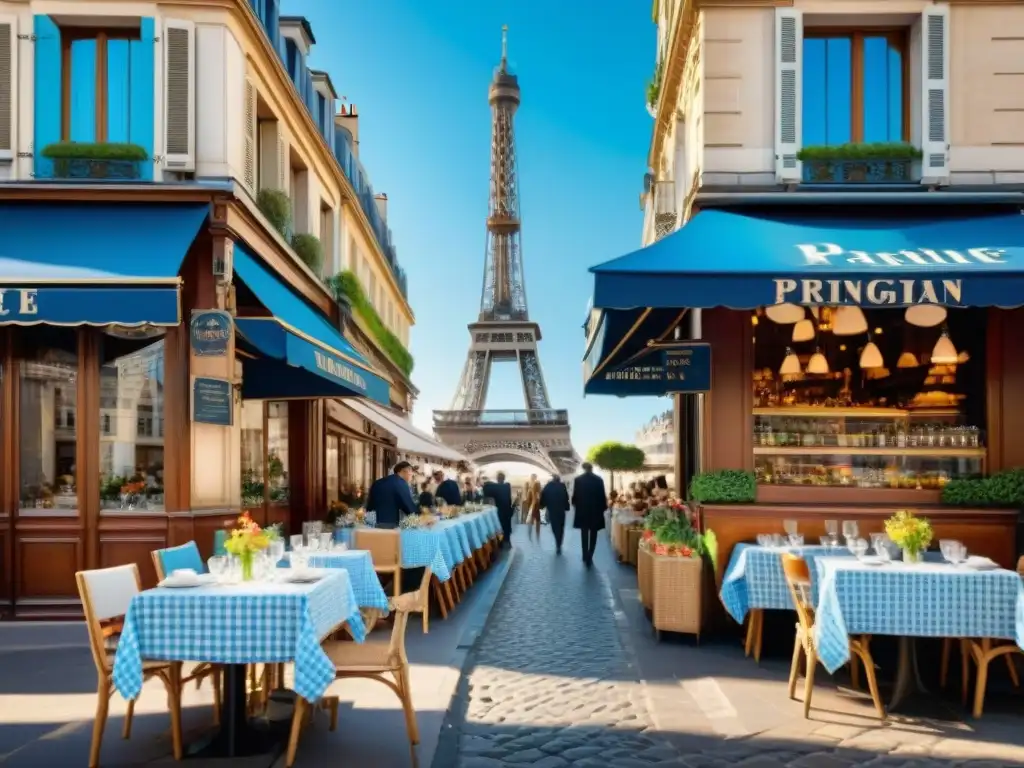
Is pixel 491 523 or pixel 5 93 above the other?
pixel 5 93

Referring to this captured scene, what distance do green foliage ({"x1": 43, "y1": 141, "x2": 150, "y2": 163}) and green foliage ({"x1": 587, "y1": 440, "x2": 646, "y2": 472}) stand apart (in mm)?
36851

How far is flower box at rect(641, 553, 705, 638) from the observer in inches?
386

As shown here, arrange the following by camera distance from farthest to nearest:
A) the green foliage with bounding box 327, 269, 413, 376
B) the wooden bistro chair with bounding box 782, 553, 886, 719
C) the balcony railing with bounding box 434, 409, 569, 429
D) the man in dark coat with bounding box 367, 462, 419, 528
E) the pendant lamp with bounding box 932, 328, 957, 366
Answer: the balcony railing with bounding box 434, 409, 569, 429 → the green foliage with bounding box 327, 269, 413, 376 → the man in dark coat with bounding box 367, 462, 419, 528 → the pendant lamp with bounding box 932, 328, 957, 366 → the wooden bistro chair with bounding box 782, 553, 886, 719

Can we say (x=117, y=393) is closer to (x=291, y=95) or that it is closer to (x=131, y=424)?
(x=131, y=424)

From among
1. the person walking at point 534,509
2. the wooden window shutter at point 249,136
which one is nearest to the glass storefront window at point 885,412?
the wooden window shutter at point 249,136

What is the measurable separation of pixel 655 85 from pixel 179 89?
Result: 899 cm

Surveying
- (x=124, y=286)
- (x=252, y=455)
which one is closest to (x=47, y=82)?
(x=124, y=286)

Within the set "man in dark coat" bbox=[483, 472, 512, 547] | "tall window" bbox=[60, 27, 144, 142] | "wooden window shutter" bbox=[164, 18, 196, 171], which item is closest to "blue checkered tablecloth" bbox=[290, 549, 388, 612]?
"wooden window shutter" bbox=[164, 18, 196, 171]

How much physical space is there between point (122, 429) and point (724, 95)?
713 cm

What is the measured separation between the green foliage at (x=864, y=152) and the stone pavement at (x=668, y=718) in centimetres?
516

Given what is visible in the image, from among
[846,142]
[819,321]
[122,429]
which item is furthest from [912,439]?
[122,429]

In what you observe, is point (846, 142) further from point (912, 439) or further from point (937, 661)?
point (937, 661)

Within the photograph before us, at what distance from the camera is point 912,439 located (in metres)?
10.9

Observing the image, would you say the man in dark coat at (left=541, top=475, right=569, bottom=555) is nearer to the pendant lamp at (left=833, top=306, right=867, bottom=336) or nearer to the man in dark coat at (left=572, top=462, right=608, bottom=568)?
the man in dark coat at (left=572, top=462, right=608, bottom=568)
